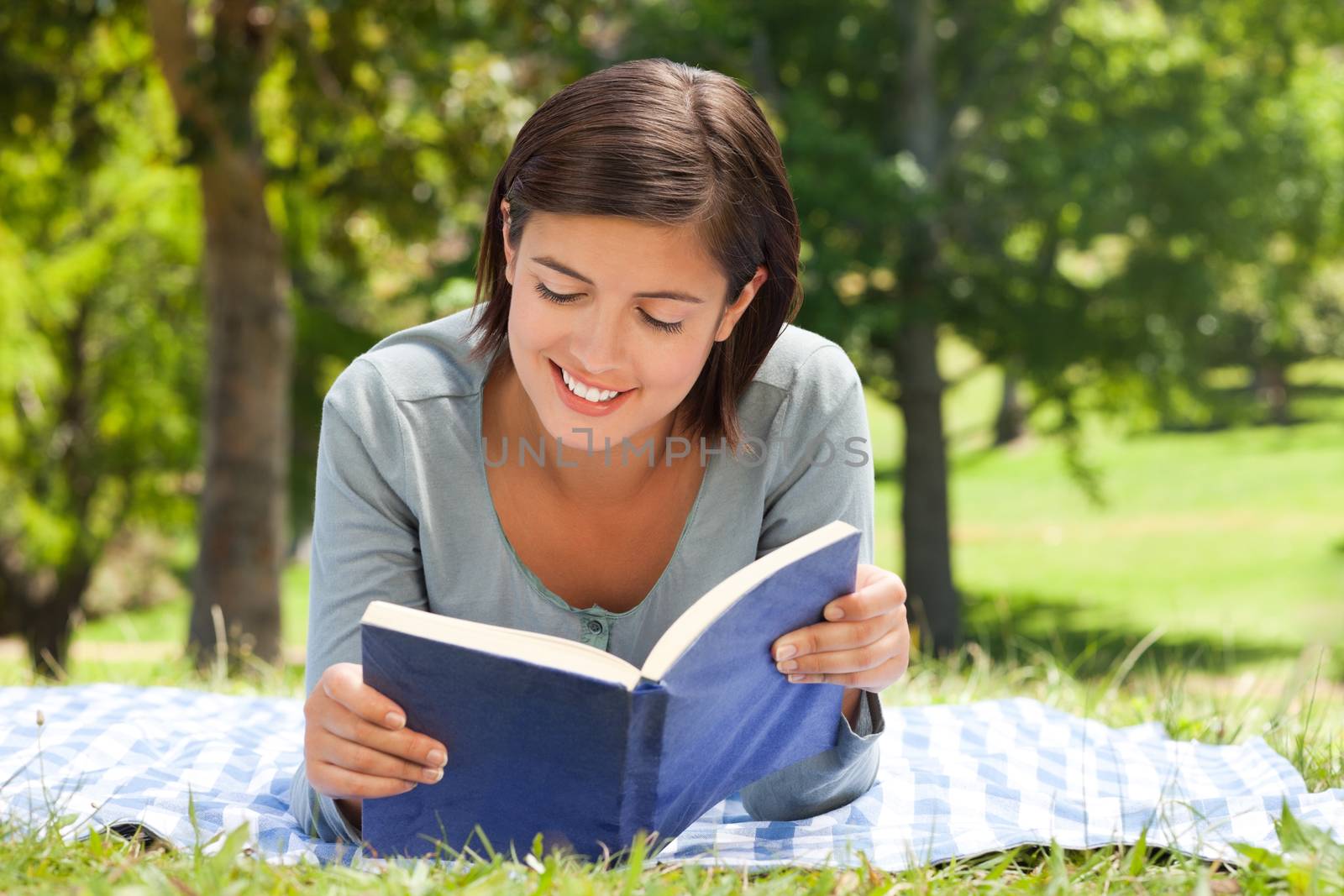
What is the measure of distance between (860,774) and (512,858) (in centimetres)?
68

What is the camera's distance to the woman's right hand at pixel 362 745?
1746mm

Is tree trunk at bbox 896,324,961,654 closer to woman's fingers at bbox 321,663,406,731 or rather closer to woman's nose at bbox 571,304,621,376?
woman's nose at bbox 571,304,621,376

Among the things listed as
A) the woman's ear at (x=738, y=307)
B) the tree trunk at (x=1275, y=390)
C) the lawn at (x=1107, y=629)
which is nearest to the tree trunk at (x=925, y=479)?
the lawn at (x=1107, y=629)

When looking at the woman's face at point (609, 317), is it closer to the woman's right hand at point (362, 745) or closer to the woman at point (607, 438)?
the woman at point (607, 438)

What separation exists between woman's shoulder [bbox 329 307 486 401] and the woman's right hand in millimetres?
610

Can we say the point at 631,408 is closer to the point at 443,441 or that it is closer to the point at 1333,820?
the point at 443,441

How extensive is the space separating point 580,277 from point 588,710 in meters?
0.65

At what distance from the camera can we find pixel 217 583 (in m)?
6.79

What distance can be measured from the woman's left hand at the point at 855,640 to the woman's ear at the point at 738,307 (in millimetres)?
465

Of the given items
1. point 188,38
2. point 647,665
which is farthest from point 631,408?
point 188,38

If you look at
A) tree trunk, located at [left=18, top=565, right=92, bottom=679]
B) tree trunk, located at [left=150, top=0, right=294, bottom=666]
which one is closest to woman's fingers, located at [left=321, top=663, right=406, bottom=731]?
tree trunk, located at [left=150, top=0, right=294, bottom=666]

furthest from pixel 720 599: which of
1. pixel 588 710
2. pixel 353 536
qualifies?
pixel 353 536

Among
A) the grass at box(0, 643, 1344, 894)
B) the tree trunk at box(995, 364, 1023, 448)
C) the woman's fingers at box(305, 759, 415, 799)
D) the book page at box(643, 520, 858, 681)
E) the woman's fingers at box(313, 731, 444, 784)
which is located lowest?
the tree trunk at box(995, 364, 1023, 448)

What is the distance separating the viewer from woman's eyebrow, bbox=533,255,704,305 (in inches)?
76.3
